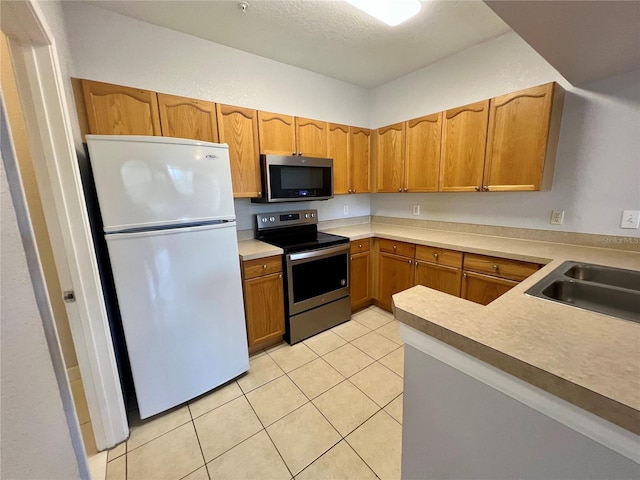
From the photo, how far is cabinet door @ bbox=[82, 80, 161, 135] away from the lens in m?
1.63

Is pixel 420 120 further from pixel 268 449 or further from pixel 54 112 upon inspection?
pixel 268 449

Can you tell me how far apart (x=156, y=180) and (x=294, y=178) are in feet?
3.95

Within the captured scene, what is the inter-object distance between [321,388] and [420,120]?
2.54 metres

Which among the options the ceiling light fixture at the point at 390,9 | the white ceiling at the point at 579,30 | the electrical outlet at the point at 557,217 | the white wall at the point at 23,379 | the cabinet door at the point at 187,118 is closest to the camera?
the white wall at the point at 23,379

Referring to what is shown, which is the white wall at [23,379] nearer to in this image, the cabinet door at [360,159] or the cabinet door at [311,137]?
the cabinet door at [311,137]

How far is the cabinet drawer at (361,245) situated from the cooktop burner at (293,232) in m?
0.19

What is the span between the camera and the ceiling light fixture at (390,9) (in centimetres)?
161

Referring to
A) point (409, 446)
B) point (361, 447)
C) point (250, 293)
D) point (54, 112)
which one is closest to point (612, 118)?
point (409, 446)

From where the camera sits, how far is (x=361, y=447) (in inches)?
55.6

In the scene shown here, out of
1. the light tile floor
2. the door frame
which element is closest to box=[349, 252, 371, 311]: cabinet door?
A: the light tile floor

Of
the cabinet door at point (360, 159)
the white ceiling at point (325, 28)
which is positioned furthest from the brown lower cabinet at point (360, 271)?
the white ceiling at point (325, 28)

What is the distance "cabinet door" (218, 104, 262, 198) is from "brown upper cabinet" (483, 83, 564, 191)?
195 centimetres

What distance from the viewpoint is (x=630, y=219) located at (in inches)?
67.8

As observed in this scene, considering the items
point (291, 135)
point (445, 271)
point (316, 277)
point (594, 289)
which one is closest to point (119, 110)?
point (291, 135)
